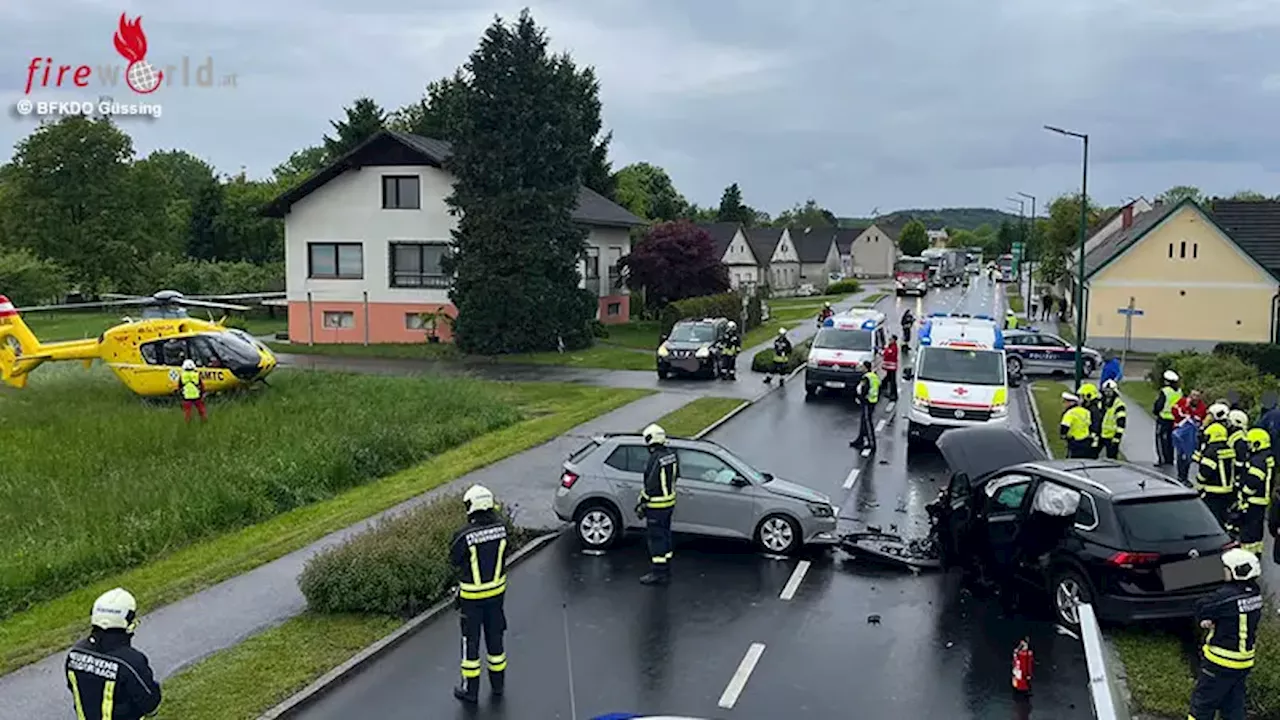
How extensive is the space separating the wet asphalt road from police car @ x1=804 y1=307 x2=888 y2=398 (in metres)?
13.7

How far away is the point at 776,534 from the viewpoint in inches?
539

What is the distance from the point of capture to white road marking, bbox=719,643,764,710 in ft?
30.9

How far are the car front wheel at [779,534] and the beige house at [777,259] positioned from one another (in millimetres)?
77924

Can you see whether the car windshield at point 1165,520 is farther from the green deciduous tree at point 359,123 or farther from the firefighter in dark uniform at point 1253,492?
the green deciduous tree at point 359,123

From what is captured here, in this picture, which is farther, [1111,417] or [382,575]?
[1111,417]

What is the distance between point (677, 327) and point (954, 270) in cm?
7659

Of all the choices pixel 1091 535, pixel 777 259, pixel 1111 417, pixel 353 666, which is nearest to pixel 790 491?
pixel 1091 535

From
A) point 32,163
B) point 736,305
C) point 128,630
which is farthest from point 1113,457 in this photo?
point 32,163

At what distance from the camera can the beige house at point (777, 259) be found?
307ft

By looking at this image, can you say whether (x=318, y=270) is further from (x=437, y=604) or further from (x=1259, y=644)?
(x=1259, y=644)

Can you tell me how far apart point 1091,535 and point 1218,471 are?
422 centimetres

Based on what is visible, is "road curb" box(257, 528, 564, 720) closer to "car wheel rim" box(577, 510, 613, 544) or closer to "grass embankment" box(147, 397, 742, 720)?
"grass embankment" box(147, 397, 742, 720)

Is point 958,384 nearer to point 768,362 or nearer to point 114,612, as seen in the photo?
point 768,362

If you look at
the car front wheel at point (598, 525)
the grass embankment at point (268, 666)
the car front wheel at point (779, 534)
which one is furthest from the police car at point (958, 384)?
the grass embankment at point (268, 666)
